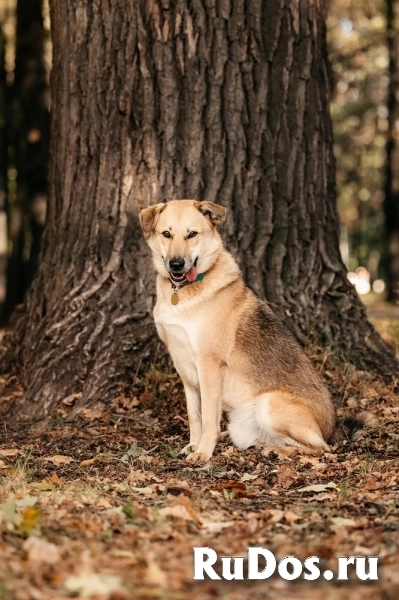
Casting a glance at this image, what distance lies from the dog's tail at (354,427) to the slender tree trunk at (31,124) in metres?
10.3

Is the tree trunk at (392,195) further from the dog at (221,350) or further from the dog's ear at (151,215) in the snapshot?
the dog's ear at (151,215)

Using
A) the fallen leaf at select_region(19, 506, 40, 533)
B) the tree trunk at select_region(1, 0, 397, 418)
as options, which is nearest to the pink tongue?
the tree trunk at select_region(1, 0, 397, 418)

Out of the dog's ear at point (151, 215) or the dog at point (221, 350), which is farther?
the dog's ear at point (151, 215)

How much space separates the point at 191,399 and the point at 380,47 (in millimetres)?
20185

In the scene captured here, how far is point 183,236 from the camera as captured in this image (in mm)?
6148

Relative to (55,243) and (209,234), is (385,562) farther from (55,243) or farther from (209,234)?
(55,243)

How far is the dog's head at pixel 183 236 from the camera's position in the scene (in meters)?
6.08

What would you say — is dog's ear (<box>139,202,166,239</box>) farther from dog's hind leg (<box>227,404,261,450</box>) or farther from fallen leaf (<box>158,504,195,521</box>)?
fallen leaf (<box>158,504,195,521</box>)

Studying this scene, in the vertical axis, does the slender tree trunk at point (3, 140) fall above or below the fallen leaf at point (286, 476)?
above

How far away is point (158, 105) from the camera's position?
294 inches

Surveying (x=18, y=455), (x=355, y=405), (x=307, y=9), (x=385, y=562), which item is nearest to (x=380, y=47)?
(x=307, y=9)

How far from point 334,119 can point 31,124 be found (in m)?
13.5

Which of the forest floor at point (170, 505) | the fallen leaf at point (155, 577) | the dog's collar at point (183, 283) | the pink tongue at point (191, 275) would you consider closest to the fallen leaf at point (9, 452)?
the forest floor at point (170, 505)

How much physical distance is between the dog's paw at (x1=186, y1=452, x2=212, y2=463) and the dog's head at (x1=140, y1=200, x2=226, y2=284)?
3.99 ft
